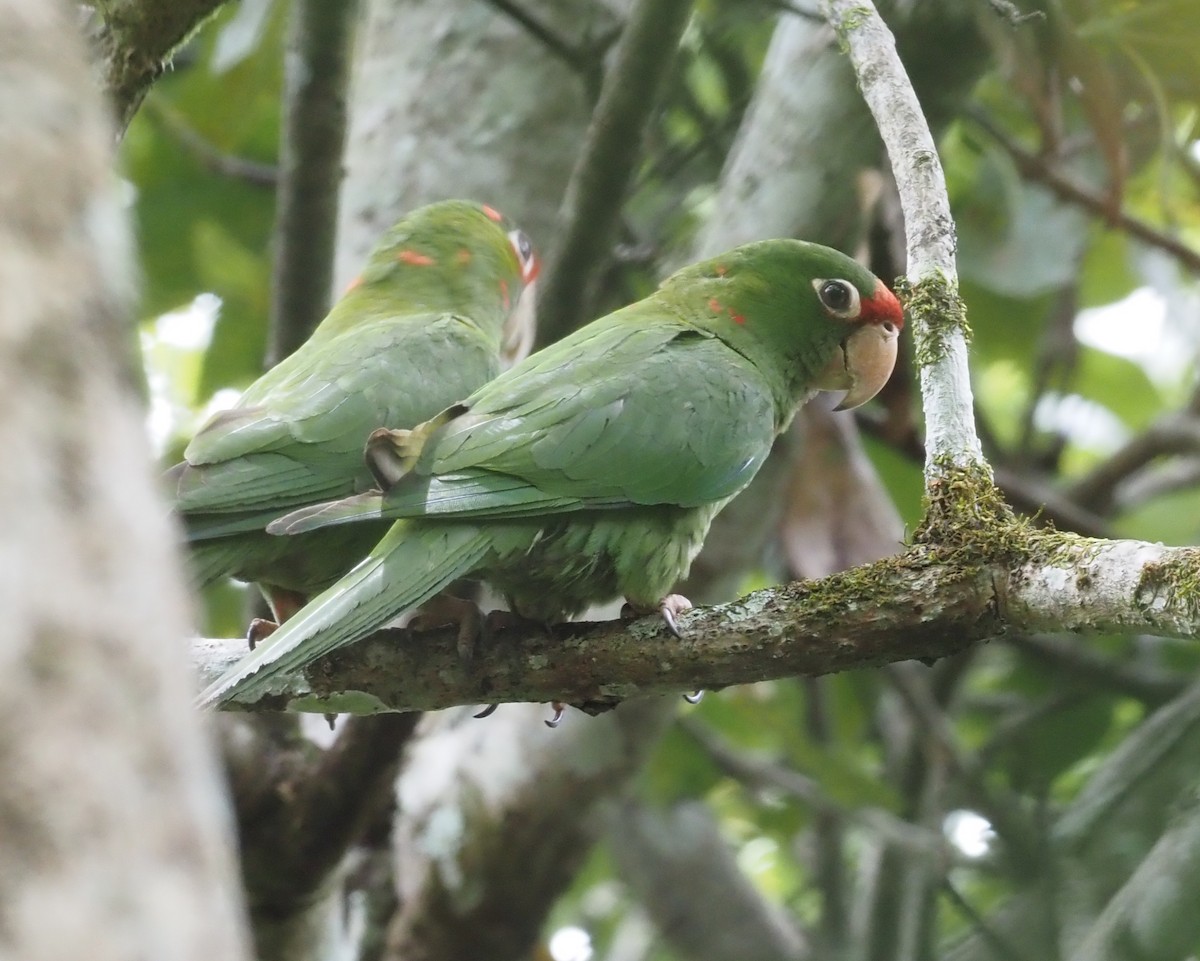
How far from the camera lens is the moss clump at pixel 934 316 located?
2391 millimetres

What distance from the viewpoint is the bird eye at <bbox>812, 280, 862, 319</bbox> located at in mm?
3609

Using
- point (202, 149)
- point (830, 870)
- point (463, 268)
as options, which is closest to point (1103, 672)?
point (830, 870)

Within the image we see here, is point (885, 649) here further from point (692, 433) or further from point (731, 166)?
point (731, 166)

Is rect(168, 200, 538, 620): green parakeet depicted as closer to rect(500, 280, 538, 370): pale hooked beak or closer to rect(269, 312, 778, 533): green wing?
rect(500, 280, 538, 370): pale hooked beak

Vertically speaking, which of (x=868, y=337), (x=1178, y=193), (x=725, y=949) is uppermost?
(x=1178, y=193)

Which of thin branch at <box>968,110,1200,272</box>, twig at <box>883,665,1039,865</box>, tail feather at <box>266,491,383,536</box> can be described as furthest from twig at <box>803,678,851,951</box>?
tail feather at <box>266,491,383,536</box>

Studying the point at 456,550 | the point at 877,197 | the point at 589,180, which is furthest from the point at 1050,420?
the point at 456,550

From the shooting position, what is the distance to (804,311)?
11.9 feet

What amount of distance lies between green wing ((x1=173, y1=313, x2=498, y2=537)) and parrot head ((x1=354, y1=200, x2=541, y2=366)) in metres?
0.35

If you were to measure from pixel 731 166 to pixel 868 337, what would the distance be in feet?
3.85

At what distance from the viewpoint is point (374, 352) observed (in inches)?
140

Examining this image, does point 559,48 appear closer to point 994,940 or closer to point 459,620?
point 459,620

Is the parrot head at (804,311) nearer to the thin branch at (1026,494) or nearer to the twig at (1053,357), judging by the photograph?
the thin branch at (1026,494)

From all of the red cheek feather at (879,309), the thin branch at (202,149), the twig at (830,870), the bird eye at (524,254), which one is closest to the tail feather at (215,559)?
the bird eye at (524,254)
